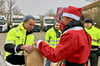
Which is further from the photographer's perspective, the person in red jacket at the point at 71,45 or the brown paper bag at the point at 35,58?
the brown paper bag at the point at 35,58

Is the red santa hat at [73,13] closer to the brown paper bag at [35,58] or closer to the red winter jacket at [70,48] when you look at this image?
the red winter jacket at [70,48]

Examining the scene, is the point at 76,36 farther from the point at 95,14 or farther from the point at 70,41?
the point at 95,14

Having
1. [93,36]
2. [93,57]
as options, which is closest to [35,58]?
[93,36]

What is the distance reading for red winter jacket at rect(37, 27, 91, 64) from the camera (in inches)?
99.4

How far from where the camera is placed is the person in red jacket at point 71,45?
8.30 feet

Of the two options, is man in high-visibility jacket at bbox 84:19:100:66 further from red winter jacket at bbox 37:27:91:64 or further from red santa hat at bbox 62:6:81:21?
red winter jacket at bbox 37:27:91:64

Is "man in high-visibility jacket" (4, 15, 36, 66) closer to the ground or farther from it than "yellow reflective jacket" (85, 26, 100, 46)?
farther from it

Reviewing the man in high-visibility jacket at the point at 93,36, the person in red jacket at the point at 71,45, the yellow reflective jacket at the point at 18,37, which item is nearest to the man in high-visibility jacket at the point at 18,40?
the yellow reflective jacket at the point at 18,37

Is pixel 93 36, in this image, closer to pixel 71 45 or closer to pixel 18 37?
pixel 18 37

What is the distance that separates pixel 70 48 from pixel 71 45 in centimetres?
4

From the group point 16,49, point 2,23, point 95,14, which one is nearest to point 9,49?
point 16,49

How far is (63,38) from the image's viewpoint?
8.45 feet

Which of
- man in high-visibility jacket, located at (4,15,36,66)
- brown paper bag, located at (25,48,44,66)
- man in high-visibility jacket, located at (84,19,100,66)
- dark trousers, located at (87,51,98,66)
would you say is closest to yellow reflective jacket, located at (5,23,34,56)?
man in high-visibility jacket, located at (4,15,36,66)

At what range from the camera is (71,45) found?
2.53 metres
